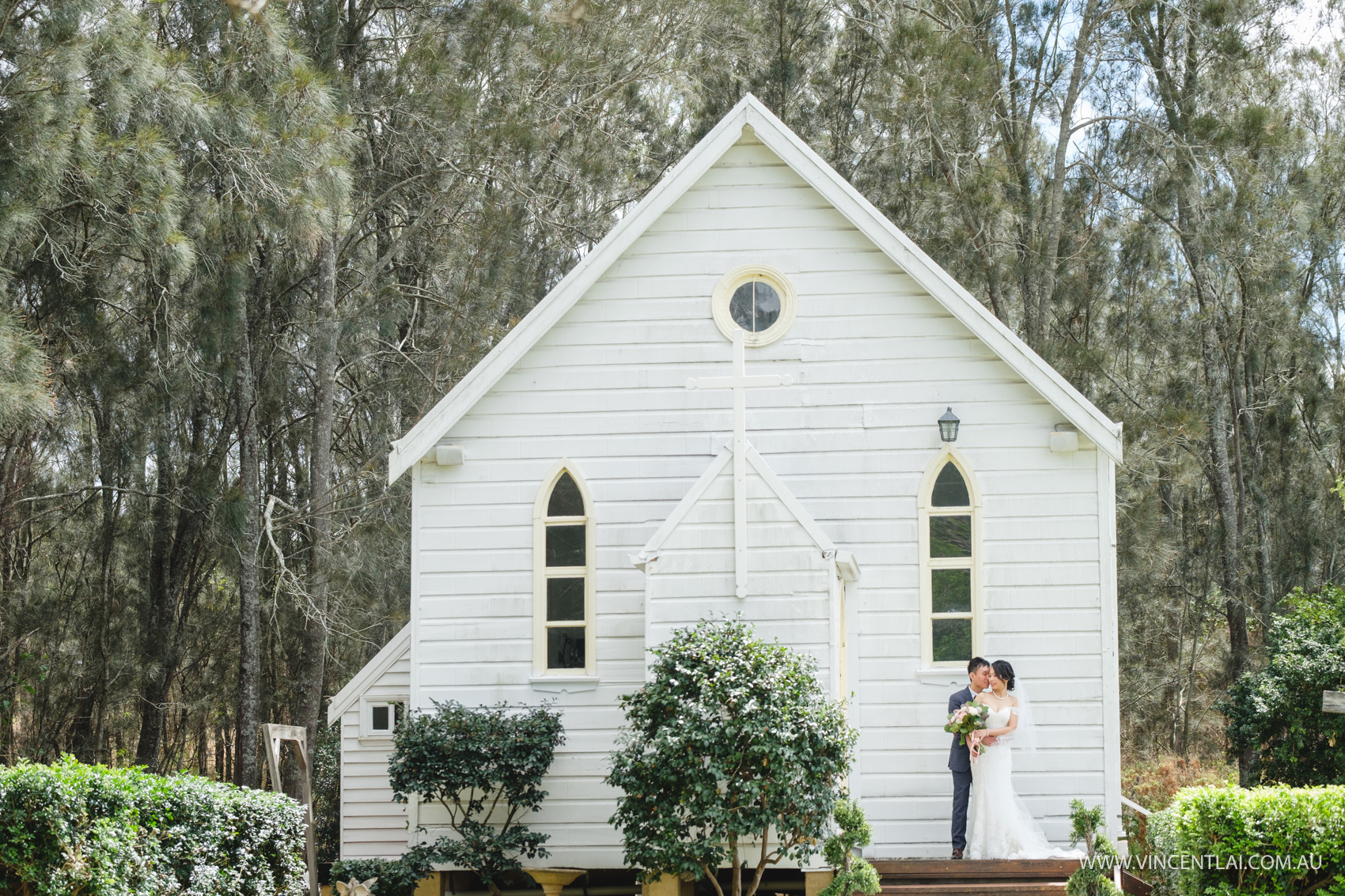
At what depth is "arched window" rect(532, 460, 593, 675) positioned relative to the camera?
12438 millimetres

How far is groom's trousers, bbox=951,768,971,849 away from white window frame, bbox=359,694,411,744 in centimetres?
597

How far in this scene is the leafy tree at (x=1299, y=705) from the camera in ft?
50.0

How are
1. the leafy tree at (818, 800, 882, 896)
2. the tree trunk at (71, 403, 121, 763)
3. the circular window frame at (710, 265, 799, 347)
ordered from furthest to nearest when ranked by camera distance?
the tree trunk at (71, 403, 121, 763) → the circular window frame at (710, 265, 799, 347) → the leafy tree at (818, 800, 882, 896)

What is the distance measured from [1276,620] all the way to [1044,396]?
639cm

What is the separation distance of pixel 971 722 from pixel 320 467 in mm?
10671

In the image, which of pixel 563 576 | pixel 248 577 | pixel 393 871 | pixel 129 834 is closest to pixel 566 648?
pixel 563 576

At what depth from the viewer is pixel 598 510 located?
12.6 metres

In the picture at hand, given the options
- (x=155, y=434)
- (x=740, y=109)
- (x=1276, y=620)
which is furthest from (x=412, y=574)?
(x=1276, y=620)

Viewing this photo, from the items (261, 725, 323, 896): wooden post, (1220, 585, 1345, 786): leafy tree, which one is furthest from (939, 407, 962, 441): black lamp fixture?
(261, 725, 323, 896): wooden post

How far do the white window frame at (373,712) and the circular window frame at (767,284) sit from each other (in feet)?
17.5

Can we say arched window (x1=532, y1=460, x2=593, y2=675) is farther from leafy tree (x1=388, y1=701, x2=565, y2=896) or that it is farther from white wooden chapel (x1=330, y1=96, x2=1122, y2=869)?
leafy tree (x1=388, y1=701, x2=565, y2=896)

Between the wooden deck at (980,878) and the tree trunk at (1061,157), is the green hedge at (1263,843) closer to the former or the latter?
the wooden deck at (980,878)

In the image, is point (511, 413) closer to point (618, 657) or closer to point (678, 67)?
point (618, 657)

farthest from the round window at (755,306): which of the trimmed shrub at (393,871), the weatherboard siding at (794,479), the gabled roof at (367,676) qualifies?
the trimmed shrub at (393,871)
